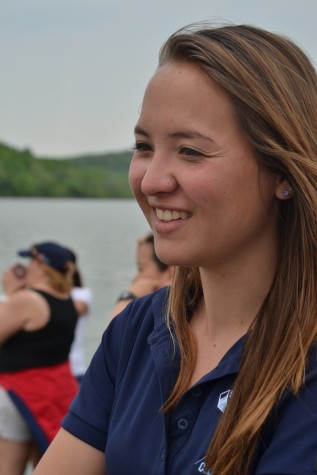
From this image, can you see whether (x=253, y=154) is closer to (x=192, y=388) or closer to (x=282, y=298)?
(x=282, y=298)

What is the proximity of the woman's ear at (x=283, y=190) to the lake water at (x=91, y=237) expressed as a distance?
207cm

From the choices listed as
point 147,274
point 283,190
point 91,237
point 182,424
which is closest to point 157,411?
point 182,424

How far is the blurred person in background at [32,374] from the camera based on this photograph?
448 centimetres

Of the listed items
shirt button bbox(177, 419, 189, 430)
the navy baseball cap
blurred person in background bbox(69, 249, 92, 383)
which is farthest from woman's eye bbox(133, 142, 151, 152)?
blurred person in background bbox(69, 249, 92, 383)

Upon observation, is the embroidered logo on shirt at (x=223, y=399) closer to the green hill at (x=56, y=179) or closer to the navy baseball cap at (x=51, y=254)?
the navy baseball cap at (x=51, y=254)

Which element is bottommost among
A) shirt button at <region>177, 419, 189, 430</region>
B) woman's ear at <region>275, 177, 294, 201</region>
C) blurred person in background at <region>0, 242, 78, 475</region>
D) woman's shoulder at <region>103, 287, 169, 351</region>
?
blurred person in background at <region>0, 242, 78, 475</region>

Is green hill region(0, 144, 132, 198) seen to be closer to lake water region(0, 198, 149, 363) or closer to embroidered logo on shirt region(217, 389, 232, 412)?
lake water region(0, 198, 149, 363)

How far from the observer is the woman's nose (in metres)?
1.35

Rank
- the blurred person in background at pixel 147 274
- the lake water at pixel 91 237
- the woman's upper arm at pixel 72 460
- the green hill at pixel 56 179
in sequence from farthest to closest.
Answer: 1. the green hill at pixel 56 179
2. the lake water at pixel 91 237
3. the blurred person in background at pixel 147 274
4. the woman's upper arm at pixel 72 460

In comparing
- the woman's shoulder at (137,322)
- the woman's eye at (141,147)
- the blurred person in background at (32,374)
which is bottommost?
the blurred person in background at (32,374)

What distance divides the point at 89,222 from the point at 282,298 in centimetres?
3636

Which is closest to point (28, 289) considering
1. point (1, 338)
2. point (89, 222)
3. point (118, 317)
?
point (1, 338)

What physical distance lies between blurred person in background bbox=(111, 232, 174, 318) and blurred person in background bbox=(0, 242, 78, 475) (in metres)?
0.40

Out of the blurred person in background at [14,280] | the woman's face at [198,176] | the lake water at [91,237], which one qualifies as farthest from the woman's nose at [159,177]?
the blurred person in background at [14,280]
